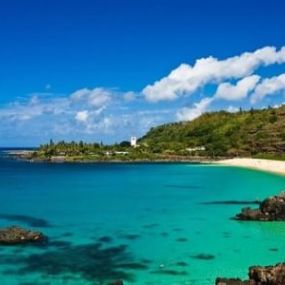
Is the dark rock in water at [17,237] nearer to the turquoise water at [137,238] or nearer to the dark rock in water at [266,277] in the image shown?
the turquoise water at [137,238]

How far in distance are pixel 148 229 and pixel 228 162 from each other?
131 m

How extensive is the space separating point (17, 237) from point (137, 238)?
1017cm

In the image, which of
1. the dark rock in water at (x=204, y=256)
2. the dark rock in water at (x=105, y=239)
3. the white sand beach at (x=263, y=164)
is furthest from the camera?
the white sand beach at (x=263, y=164)

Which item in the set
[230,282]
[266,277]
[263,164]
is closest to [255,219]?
[230,282]

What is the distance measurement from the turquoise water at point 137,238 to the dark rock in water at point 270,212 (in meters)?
1.76

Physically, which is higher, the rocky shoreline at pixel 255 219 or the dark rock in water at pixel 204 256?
the rocky shoreline at pixel 255 219

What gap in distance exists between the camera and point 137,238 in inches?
1911

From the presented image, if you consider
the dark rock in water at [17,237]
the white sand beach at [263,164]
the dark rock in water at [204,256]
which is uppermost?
the white sand beach at [263,164]

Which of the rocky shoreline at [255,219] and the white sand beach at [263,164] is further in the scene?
the white sand beach at [263,164]

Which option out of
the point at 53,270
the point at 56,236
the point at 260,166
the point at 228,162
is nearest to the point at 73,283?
the point at 53,270

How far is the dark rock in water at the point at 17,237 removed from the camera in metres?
44.3

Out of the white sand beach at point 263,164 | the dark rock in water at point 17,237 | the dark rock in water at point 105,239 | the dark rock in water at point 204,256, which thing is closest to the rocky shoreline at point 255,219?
the dark rock in water at point 17,237

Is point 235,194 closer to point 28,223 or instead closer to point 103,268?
point 28,223

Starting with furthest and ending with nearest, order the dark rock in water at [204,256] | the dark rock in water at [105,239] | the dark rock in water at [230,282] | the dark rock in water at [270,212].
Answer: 1. the dark rock in water at [270,212]
2. the dark rock in water at [105,239]
3. the dark rock in water at [204,256]
4. the dark rock in water at [230,282]
